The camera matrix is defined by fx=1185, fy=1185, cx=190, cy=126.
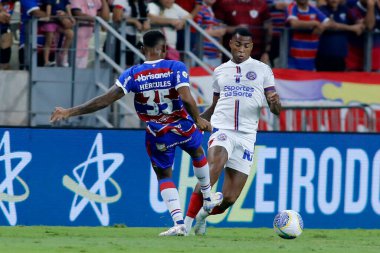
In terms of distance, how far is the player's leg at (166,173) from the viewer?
1309 centimetres

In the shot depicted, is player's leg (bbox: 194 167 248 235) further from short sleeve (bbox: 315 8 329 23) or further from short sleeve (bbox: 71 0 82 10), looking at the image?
short sleeve (bbox: 315 8 329 23)

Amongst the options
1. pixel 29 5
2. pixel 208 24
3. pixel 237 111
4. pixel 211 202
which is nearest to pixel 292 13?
pixel 208 24

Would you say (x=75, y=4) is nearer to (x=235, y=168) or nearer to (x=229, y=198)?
(x=235, y=168)

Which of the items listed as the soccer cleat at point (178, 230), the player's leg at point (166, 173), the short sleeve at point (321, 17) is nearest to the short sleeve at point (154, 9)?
the short sleeve at point (321, 17)

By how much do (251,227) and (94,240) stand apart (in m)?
4.33

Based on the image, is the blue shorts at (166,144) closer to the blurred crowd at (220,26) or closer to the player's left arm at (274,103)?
the player's left arm at (274,103)

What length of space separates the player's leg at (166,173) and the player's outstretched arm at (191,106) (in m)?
0.51

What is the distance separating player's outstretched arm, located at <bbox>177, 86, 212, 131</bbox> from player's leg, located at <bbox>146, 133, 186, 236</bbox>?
51 centimetres

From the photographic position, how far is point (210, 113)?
45.9 ft

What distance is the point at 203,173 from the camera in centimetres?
1334

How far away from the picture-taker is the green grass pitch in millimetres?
11500

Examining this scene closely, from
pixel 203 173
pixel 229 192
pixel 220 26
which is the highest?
pixel 220 26

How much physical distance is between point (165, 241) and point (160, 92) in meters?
1.64

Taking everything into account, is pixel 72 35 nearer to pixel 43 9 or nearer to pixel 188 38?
pixel 43 9
